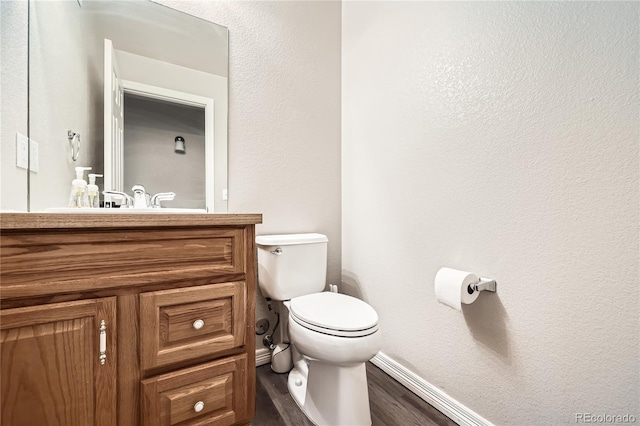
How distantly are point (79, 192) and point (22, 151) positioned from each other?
22 cm

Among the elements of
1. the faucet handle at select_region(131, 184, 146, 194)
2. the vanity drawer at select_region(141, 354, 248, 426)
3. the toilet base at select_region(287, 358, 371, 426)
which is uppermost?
the faucet handle at select_region(131, 184, 146, 194)

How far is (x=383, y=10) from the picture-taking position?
4.87 ft

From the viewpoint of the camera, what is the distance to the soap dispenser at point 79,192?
3.50 ft

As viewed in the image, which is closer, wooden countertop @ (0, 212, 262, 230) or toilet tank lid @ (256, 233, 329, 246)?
wooden countertop @ (0, 212, 262, 230)

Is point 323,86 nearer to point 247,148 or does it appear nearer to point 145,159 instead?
point 247,148

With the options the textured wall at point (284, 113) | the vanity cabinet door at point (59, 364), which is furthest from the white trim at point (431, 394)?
the vanity cabinet door at point (59, 364)

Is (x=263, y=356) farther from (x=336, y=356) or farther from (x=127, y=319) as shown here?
(x=127, y=319)

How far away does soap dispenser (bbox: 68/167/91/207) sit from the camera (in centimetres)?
107

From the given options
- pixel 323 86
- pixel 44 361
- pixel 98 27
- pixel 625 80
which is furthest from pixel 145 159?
pixel 625 80

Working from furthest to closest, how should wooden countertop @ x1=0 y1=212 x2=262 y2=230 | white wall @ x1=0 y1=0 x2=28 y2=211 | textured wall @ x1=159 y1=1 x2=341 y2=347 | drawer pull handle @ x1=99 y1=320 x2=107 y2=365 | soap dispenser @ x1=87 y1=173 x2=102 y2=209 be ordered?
textured wall @ x1=159 y1=1 x2=341 y2=347
soap dispenser @ x1=87 y1=173 x2=102 y2=209
white wall @ x1=0 y1=0 x2=28 y2=211
drawer pull handle @ x1=99 y1=320 x2=107 y2=365
wooden countertop @ x1=0 y1=212 x2=262 y2=230

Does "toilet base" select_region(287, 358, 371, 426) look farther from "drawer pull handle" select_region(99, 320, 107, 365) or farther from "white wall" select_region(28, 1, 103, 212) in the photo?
"white wall" select_region(28, 1, 103, 212)

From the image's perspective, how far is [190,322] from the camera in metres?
0.84

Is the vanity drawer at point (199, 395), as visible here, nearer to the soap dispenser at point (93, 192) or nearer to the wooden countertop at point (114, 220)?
Result: the wooden countertop at point (114, 220)

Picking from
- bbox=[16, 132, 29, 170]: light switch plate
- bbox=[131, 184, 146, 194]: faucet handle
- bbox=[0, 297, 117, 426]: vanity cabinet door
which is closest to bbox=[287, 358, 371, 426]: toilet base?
bbox=[0, 297, 117, 426]: vanity cabinet door
